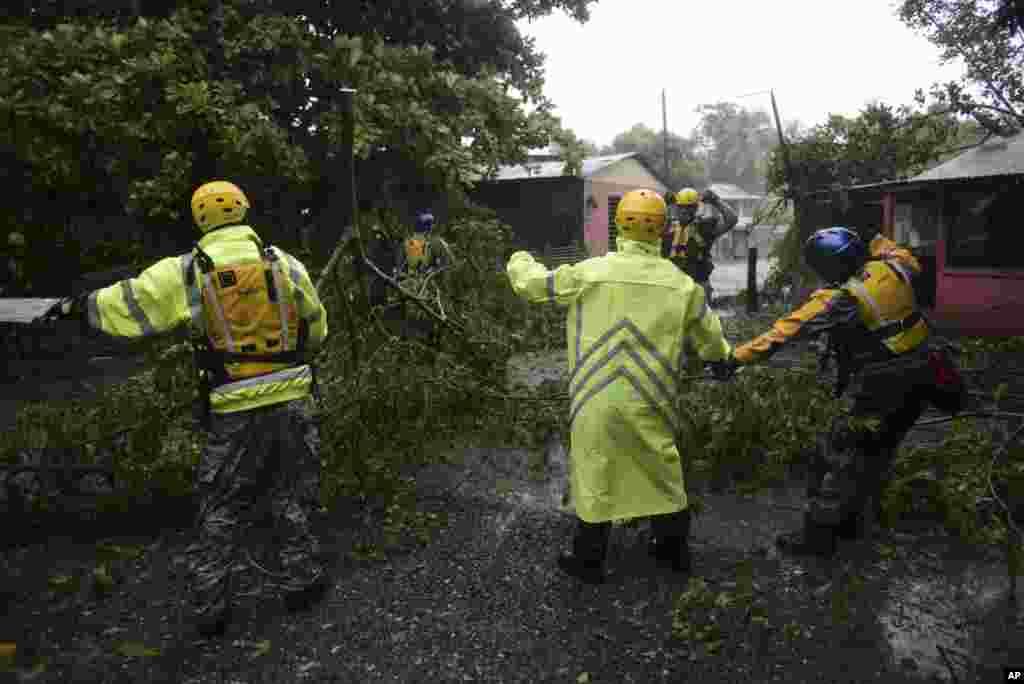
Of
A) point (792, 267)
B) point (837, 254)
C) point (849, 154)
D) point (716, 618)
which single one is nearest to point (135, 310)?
point (716, 618)

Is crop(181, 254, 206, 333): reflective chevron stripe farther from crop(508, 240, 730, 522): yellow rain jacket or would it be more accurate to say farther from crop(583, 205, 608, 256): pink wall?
crop(583, 205, 608, 256): pink wall

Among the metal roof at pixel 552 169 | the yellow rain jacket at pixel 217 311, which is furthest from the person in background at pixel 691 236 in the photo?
the metal roof at pixel 552 169

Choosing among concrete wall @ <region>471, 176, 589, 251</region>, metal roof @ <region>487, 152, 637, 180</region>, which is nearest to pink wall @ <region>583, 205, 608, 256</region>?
concrete wall @ <region>471, 176, 589, 251</region>

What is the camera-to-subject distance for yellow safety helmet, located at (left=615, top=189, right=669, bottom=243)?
10.7 ft

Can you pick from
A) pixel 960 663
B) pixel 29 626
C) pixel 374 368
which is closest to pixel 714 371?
pixel 960 663

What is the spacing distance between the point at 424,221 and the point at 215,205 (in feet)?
14.5

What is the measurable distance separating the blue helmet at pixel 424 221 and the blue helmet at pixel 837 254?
4463 mm

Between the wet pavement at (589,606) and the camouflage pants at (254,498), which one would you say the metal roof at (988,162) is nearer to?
the wet pavement at (589,606)

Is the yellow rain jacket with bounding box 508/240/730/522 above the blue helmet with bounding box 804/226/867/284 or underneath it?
underneath

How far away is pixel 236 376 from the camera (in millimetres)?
3150

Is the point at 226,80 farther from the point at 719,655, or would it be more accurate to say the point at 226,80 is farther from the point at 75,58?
the point at 719,655

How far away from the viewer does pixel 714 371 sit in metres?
3.46

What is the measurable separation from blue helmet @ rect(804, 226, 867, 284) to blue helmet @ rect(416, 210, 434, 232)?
446cm

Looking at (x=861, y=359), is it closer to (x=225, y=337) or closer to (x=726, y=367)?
(x=726, y=367)
